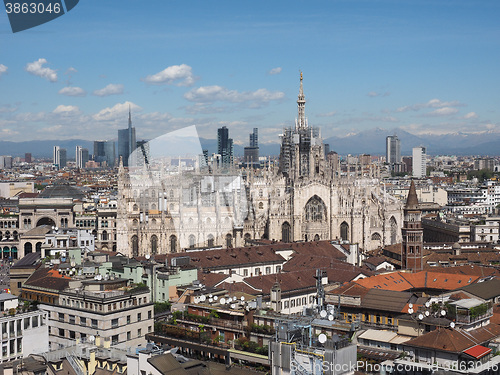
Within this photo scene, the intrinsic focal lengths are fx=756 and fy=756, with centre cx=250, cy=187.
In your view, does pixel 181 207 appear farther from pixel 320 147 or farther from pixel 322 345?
pixel 322 345

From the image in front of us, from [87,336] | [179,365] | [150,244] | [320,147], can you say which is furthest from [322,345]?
[320,147]

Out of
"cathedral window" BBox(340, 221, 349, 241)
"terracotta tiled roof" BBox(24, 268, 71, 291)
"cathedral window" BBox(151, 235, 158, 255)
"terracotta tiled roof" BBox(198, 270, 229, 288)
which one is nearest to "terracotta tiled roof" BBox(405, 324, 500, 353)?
"terracotta tiled roof" BBox(24, 268, 71, 291)

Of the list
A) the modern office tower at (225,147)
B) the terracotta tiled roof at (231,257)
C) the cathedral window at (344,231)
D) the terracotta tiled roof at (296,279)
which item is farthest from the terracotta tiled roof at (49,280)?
the modern office tower at (225,147)

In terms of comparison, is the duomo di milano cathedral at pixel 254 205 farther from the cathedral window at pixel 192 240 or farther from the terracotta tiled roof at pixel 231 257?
the terracotta tiled roof at pixel 231 257

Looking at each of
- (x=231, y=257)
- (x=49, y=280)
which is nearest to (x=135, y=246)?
(x=231, y=257)

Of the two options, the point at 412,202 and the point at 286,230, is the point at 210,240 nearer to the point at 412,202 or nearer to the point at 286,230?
the point at 286,230

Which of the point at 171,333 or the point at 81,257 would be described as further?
the point at 81,257

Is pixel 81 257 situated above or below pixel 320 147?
below
